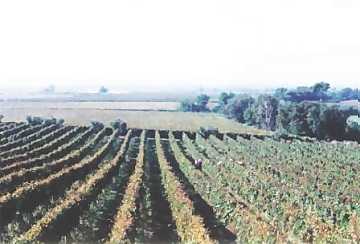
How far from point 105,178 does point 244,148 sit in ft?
78.2

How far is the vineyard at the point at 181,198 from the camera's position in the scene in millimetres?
21578

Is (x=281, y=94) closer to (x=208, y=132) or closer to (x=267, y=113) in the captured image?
(x=267, y=113)

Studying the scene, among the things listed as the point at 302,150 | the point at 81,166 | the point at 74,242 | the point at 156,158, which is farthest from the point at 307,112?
the point at 74,242

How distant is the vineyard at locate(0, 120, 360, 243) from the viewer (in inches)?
850

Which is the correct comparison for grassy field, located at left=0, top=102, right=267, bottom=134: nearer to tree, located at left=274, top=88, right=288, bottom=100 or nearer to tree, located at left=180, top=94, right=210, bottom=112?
tree, located at left=180, top=94, right=210, bottom=112

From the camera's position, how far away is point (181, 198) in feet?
86.5

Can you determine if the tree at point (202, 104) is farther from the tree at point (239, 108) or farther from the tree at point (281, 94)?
the tree at point (239, 108)

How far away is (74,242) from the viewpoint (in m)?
20.1

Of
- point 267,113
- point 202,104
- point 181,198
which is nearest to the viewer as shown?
point 181,198

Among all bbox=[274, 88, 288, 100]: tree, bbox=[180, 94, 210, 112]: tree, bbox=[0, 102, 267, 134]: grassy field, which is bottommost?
bbox=[0, 102, 267, 134]: grassy field

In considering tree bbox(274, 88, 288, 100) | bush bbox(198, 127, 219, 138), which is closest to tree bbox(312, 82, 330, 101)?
tree bbox(274, 88, 288, 100)

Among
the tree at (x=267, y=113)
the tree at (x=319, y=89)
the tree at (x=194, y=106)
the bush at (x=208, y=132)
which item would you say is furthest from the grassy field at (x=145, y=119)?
the tree at (x=319, y=89)

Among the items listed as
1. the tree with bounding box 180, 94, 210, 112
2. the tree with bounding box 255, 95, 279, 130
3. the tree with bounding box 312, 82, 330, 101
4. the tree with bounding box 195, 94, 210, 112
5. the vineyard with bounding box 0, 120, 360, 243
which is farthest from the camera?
the tree with bounding box 312, 82, 330, 101

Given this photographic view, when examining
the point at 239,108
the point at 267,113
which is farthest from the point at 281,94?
the point at 267,113
